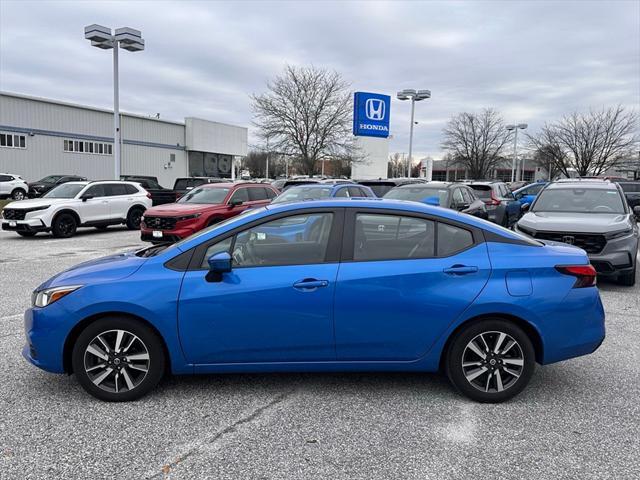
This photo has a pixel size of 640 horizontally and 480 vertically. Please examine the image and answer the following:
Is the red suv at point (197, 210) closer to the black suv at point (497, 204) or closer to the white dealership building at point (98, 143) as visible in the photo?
the black suv at point (497, 204)

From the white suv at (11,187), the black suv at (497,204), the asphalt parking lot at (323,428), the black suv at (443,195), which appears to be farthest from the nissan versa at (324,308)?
the white suv at (11,187)

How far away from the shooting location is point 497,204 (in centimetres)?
1495

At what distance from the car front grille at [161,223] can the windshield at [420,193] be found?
4.95 meters

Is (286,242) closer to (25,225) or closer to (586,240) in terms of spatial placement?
(586,240)

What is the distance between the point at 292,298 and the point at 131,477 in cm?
150

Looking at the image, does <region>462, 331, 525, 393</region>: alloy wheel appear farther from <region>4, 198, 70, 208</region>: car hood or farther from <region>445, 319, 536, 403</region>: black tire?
<region>4, 198, 70, 208</region>: car hood

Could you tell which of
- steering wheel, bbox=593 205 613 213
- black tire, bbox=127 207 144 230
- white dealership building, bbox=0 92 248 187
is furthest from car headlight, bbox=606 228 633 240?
white dealership building, bbox=0 92 248 187

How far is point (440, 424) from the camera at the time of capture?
11.7ft

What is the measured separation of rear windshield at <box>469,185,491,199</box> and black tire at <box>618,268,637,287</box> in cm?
720

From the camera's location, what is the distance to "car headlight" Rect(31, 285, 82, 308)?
12.1 ft

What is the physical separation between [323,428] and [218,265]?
134cm

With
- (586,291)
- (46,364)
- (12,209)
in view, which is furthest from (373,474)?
(12,209)

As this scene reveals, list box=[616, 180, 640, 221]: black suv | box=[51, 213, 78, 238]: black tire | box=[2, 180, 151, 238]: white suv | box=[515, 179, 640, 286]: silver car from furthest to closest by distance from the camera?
box=[616, 180, 640, 221]: black suv → box=[51, 213, 78, 238]: black tire → box=[2, 180, 151, 238]: white suv → box=[515, 179, 640, 286]: silver car

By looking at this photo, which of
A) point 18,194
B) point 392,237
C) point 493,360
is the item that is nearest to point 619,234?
point 493,360
